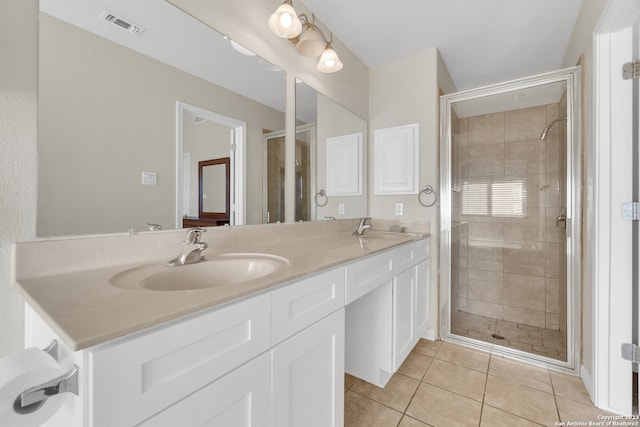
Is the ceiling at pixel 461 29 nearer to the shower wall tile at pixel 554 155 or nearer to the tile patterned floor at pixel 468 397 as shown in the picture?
the shower wall tile at pixel 554 155

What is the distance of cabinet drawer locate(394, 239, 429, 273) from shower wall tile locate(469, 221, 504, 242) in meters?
0.71

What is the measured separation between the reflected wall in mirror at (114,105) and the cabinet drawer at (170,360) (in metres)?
0.61

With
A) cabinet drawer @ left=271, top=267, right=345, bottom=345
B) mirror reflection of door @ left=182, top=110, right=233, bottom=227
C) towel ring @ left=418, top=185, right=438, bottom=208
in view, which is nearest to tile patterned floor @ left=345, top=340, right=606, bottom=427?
cabinet drawer @ left=271, top=267, right=345, bottom=345

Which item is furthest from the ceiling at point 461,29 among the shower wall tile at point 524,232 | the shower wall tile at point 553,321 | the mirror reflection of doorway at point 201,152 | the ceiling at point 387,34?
the shower wall tile at point 553,321

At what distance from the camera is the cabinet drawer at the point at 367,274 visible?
1.14 meters

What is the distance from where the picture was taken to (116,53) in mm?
944

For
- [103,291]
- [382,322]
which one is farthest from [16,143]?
[382,322]

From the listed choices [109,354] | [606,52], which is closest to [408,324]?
[109,354]

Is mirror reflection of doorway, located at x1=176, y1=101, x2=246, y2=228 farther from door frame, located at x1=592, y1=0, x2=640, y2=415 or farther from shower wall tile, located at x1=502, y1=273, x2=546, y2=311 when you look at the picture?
shower wall tile, located at x1=502, y1=273, x2=546, y2=311

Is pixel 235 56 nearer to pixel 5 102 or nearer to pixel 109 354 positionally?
pixel 5 102

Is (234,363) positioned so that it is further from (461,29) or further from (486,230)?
(486,230)

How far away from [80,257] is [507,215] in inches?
116

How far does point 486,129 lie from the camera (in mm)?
2496

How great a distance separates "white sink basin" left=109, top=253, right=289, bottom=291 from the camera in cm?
83
